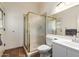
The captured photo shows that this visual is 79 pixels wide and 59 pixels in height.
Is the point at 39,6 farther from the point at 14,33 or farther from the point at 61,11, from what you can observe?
the point at 14,33

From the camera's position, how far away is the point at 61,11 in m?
2.32

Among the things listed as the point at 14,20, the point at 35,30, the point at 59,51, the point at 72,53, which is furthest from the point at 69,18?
the point at 14,20

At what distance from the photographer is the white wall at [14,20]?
9.21ft

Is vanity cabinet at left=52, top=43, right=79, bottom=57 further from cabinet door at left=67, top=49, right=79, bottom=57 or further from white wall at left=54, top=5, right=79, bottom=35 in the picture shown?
white wall at left=54, top=5, right=79, bottom=35

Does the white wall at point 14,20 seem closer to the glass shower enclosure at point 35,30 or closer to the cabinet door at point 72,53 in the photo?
the glass shower enclosure at point 35,30

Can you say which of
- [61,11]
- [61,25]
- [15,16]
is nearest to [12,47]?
[15,16]

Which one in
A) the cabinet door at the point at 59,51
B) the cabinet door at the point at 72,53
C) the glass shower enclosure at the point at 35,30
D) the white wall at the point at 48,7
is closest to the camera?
A: the cabinet door at the point at 72,53

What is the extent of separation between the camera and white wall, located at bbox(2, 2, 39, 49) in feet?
9.21

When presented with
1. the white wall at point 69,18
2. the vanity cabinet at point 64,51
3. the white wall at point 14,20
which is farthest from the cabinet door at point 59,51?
the white wall at point 14,20

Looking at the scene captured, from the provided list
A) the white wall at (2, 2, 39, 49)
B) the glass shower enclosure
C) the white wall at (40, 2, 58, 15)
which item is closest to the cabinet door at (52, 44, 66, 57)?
the glass shower enclosure

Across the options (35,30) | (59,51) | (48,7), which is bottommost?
(59,51)

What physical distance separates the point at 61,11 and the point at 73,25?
572 millimetres

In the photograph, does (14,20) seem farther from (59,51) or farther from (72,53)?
(72,53)

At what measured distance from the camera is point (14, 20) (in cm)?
284
